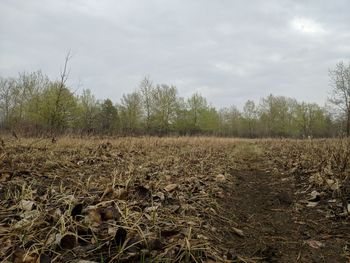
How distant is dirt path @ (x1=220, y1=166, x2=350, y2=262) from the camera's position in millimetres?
2601

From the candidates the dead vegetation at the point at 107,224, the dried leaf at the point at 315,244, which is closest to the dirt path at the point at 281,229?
the dried leaf at the point at 315,244

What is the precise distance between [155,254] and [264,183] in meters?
4.11

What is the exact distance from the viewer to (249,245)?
9.09ft

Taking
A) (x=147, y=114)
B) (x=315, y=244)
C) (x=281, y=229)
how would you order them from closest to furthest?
(x=315, y=244) < (x=281, y=229) < (x=147, y=114)

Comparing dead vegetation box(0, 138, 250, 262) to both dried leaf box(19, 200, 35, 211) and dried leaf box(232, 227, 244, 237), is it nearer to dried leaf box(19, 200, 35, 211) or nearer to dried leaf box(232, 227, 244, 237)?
dried leaf box(19, 200, 35, 211)

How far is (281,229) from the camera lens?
10.6ft

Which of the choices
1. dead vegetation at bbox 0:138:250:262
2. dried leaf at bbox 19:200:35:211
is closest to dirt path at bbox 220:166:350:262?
dead vegetation at bbox 0:138:250:262

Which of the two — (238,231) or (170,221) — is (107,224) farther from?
(238,231)

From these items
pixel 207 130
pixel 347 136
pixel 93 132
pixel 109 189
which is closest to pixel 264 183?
pixel 347 136

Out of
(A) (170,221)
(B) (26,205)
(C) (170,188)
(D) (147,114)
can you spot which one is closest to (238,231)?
(A) (170,221)

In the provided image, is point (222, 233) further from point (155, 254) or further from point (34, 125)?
point (34, 125)

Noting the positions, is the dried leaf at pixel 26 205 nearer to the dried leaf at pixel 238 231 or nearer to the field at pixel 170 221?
the field at pixel 170 221

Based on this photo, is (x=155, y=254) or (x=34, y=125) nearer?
(x=155, y=254)

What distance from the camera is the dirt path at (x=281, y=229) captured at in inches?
102
